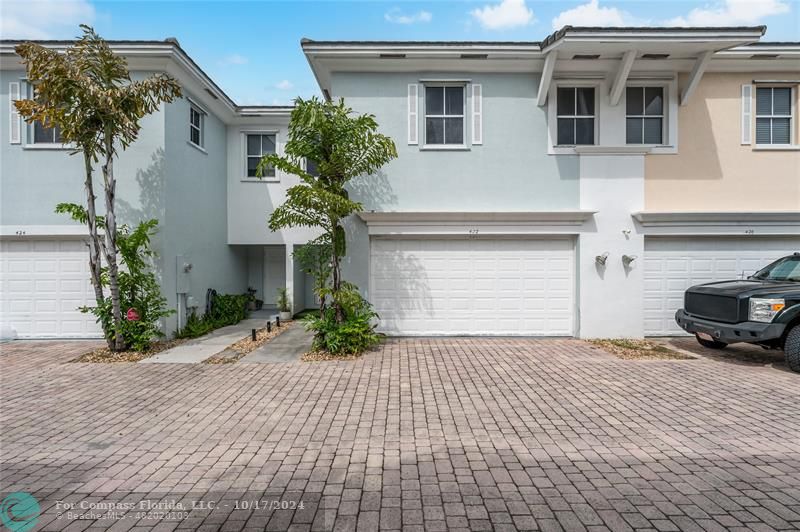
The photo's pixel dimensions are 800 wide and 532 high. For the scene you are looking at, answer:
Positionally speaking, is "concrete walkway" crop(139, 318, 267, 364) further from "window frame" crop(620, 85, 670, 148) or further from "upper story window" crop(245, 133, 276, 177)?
"window frame" crop(620, 85, 670, 148)

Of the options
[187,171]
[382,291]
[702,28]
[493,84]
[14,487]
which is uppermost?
[702,28]

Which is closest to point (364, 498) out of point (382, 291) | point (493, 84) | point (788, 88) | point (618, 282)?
point (382, 291)

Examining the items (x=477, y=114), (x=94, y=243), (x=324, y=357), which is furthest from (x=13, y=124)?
(x=477, y=114)

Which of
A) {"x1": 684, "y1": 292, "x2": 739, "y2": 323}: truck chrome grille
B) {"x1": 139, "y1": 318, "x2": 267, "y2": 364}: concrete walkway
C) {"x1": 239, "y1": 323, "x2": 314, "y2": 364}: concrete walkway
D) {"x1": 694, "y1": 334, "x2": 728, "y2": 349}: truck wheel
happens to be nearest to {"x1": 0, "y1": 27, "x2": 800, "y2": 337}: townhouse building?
{"x1": 694, "y1": 334, "x2": 728, "y2": 349}: truck wheel

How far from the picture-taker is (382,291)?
30.5 ft

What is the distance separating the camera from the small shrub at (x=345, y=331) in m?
7.77

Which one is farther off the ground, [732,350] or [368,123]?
[368,123]

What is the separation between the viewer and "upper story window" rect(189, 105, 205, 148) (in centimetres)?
1061

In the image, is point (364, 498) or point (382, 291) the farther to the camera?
Result: point (382, 291)

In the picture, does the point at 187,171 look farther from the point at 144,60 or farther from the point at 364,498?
the point at 364,498

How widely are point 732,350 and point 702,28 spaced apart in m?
6.67

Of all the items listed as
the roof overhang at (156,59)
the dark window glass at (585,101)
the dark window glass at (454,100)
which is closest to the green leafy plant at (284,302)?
the roof overhang at (156,59)

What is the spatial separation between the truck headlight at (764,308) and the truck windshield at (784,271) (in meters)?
1.13

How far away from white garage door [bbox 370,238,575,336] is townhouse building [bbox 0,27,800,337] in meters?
0.03
